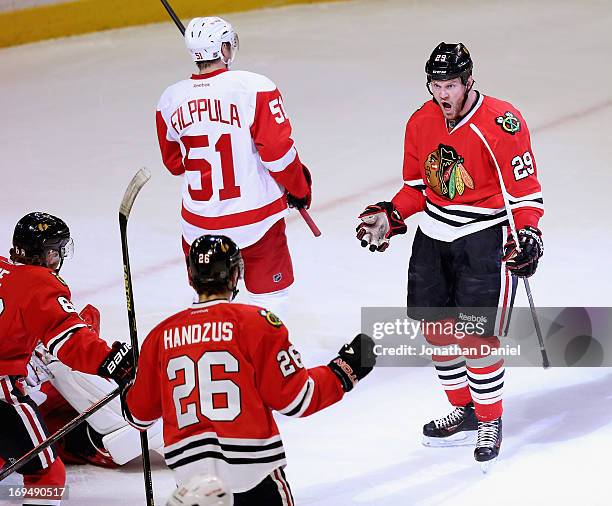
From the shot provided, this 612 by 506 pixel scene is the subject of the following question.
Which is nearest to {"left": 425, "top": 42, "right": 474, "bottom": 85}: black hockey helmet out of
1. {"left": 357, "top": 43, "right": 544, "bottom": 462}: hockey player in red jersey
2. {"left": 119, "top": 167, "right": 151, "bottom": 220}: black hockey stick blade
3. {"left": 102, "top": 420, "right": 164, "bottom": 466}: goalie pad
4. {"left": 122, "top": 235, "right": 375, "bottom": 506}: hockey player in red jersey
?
{"left": 357, "top": 43, "right": 544, "bottom": 462}: hockey player in red jersey

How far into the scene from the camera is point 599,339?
4582mm

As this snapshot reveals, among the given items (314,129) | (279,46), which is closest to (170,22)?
(279,46)

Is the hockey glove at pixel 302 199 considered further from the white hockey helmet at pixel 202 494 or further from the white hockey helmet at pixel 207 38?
the white hockey helmet at pixel 202 494

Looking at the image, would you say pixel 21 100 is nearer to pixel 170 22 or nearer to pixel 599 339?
pixel 170 22

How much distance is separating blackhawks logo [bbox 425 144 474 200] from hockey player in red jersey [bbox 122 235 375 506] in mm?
1092

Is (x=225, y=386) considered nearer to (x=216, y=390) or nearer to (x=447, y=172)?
(x=216, y=390)

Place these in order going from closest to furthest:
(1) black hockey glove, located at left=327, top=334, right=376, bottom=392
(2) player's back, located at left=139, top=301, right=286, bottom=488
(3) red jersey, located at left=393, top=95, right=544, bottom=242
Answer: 1. (2) player's back, located at left=139, top=301, right=286, bottom=488
2. (1) black hockey glove, located at left=327, top=334, right=376, bottom=392
3. (3) red jersey, located at left=393, top=95, right=544, bottom=242

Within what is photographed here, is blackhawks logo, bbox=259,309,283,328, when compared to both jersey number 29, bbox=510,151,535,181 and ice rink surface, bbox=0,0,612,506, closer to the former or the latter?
ice rink surface, bbox=0,0,612,506

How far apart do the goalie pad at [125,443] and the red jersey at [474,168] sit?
3.35 ft

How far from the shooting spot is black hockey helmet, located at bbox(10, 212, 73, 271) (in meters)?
3.39

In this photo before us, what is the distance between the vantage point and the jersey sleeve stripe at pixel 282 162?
13.0ft

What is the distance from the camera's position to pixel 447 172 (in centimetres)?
373

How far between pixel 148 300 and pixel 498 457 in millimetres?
1786

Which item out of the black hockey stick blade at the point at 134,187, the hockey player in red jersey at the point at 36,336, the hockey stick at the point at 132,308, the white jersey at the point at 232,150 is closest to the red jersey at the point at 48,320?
the hockey player in red jersey at the point at 36,336
